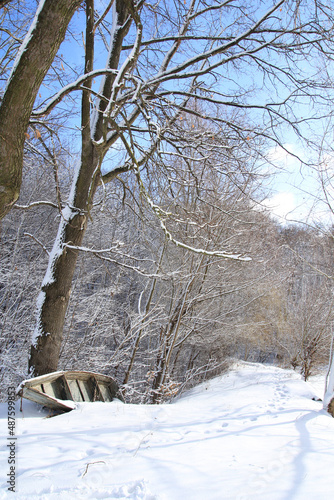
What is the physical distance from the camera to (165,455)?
8.56ft

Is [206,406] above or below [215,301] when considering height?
below

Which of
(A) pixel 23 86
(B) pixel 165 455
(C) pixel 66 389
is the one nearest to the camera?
(A) pixel 23 86

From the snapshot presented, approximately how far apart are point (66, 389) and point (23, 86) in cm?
391

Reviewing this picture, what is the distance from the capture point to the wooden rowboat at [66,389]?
3.73 metres

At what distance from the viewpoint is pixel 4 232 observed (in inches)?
487

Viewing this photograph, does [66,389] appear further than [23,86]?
Yes

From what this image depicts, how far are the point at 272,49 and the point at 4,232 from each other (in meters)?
11.6

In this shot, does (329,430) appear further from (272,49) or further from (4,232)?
(4,232)

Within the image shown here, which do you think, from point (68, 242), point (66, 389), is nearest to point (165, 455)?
point (66, 389)

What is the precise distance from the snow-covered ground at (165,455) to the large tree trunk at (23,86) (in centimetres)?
187

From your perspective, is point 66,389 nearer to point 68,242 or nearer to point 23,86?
point 68,242

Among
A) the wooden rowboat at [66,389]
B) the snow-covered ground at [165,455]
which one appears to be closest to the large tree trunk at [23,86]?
the snow-covered ground at [165,455]

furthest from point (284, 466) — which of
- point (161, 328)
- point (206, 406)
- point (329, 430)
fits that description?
point (161, 328)

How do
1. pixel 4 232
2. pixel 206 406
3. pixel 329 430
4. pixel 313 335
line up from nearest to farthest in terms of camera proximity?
pixel 329 430 → pixel 206 406 → pixel 313 335 → pixel 4 232
